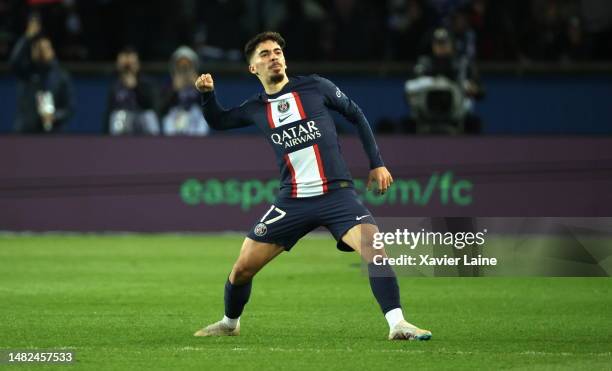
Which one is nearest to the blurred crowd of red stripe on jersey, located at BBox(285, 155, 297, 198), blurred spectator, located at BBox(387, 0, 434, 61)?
blurred spectator, located at BBox(387, 0, 434, 61)

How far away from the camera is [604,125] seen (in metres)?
22.4

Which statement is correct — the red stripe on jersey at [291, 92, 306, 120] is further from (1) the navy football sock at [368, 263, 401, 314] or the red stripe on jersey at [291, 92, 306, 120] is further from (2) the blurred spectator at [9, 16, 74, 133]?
(2) the blurred spectator at [9, 16, 74, 133]

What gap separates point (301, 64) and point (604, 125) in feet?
16.6

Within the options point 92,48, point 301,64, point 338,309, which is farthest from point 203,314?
point 92,48

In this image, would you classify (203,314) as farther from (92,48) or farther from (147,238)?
(92,48)

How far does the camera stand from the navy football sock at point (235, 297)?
9734 millimetres

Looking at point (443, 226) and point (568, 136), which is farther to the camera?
point (568, 136)

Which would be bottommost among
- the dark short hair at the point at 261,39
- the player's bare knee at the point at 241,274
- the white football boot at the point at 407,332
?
the white football boot at the point at 407,332

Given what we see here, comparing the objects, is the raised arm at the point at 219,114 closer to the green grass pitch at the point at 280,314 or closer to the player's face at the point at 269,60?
the player's face at the point at 269,60

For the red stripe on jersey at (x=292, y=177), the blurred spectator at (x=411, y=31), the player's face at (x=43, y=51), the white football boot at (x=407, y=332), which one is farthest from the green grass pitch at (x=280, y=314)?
the blurred spectator at (x=411, y=31)

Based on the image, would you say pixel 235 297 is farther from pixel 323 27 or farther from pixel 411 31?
pixel 323 27

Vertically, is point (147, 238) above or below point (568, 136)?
below

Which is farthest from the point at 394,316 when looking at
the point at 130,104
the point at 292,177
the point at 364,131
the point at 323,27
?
the point at 323,27

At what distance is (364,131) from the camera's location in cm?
963
